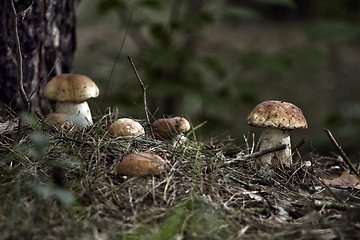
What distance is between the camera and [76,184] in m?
1.80

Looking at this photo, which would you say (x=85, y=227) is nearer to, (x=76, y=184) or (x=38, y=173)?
(x=76, y=184)

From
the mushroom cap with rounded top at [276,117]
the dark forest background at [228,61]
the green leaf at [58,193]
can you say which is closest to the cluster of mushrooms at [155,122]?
the mushroom cap with rounded top at [276,117]

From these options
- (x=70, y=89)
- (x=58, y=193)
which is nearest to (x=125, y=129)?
(x=70, y=89)

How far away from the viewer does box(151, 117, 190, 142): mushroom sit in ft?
8.23

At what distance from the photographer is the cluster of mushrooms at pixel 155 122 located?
1939 mm

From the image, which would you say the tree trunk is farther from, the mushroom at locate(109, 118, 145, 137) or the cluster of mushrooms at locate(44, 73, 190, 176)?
the mushroom at locate(109, 118, 145, 137)

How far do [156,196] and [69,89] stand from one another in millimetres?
1181

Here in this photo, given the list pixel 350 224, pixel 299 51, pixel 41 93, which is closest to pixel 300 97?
pixel 299 51

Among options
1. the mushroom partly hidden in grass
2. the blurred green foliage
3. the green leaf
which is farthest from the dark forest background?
the green leaf

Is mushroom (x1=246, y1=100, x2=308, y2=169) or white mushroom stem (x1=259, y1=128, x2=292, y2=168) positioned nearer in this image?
mushroom (x1=246, y1=100, x2=308, y2=169)

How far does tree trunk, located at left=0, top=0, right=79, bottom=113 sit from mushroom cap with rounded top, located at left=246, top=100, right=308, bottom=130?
1.42 m

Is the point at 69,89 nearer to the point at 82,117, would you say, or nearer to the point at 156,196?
the point at 82,117

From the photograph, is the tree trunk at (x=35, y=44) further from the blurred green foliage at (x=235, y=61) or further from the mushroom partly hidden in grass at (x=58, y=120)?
the blurred green foliage at (x=235, y=61)

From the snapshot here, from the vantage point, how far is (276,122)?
2.26m
